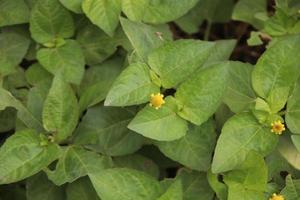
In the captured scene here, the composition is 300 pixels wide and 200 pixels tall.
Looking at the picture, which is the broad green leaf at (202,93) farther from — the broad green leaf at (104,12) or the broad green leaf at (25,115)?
the broad green leaf at (25,115)

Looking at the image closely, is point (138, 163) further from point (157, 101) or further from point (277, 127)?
point (277, 127)

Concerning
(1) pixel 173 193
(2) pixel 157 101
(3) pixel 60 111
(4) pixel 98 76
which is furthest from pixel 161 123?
(4) pixel 98 76

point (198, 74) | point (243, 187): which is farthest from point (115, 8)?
point (243, 187)

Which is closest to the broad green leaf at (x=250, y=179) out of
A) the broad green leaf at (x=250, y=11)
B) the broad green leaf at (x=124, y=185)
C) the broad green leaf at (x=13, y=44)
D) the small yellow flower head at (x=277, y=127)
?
the small yellow flower head at (x=277, y=127)

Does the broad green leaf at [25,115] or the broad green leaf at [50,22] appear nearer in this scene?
the broad green leaf at [25,115]

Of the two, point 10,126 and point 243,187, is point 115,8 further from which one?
point 243,187

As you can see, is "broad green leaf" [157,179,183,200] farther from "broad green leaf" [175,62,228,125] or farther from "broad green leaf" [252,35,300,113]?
"broad green leaf" [252,35,300,113]
